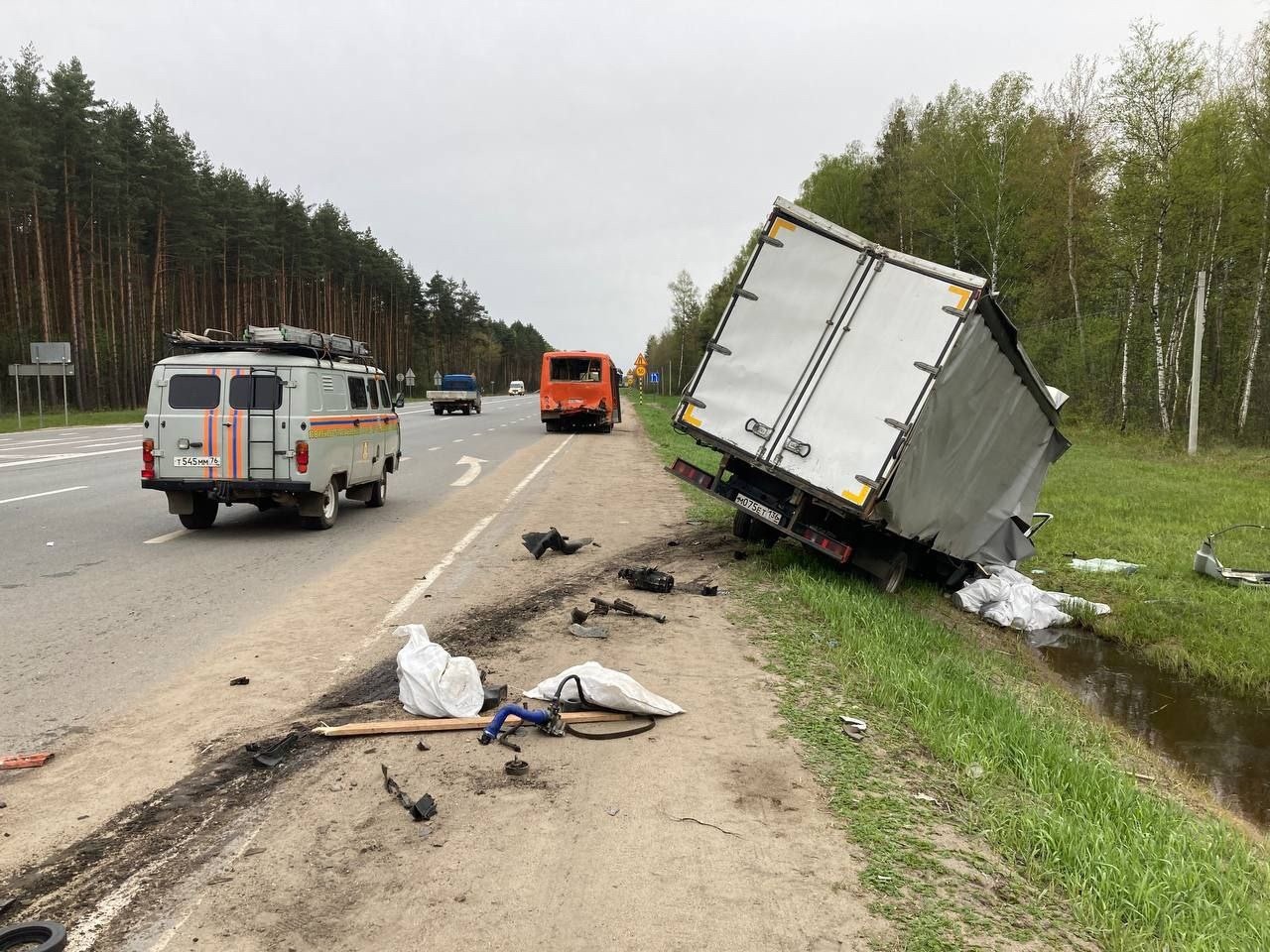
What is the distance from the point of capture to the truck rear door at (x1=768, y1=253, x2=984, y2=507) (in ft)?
24.9

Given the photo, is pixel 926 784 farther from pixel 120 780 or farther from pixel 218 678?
pixel 218 678

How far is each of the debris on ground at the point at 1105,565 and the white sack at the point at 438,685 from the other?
8.17 m

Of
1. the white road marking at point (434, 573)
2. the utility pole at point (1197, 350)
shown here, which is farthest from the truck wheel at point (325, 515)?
the utility pole at point (1197, 350)

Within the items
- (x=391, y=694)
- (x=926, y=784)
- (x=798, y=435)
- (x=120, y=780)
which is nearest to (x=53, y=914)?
(x=120, y=780)

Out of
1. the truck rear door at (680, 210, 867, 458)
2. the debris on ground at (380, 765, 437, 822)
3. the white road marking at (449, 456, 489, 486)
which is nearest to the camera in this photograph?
the debris on ground at (380, 765, 437, 822)

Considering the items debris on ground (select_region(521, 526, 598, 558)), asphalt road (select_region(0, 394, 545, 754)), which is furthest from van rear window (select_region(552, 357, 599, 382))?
debris on ground (select_region(521, 526, 598, 558))

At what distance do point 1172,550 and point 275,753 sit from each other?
10.5 meters

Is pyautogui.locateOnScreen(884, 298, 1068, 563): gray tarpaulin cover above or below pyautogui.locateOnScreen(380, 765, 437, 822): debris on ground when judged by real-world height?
above

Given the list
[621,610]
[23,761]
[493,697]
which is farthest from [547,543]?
[23,761]

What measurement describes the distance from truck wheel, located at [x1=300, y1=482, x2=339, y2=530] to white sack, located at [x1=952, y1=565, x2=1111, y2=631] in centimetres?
782

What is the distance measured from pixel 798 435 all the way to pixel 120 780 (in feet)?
20.3

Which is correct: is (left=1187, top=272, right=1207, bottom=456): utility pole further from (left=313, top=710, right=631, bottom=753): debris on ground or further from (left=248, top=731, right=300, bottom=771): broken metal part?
(left=248, top=731, right=300, bottom=771): broken metal part

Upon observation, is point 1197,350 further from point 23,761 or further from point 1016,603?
point 23,761

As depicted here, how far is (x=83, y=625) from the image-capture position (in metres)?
6.43
